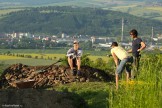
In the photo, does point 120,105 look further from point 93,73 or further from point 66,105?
point 93,73

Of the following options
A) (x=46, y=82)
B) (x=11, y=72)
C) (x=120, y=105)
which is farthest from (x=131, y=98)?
(x=11, y=72)

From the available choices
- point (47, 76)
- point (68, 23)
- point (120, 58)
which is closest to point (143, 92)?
point (120, 58)

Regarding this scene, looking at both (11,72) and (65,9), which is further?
(65,9)

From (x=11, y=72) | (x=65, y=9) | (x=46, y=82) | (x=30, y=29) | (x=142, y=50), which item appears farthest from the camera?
(x=65, y=9)

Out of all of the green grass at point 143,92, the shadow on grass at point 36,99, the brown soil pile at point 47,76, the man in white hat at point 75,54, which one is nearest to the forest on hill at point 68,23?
the brown soil pile at point 47,76

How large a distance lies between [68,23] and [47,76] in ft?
403

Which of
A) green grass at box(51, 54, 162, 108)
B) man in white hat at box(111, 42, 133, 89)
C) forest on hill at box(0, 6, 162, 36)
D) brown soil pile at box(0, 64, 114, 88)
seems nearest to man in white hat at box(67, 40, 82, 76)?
brown soil pile at box(0, 64, 114, 88)

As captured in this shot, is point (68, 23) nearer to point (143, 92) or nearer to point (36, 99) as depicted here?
point (36, 99)

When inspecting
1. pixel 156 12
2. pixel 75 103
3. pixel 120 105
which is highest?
pixel 120 105

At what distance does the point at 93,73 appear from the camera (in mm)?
19156

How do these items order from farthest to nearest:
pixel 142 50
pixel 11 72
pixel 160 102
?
pixel 11 72, pixel 142 50, pixel 160 102

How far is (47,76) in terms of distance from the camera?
18.5 metres

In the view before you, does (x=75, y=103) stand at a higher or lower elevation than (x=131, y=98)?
lower

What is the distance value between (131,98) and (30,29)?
13406cm
